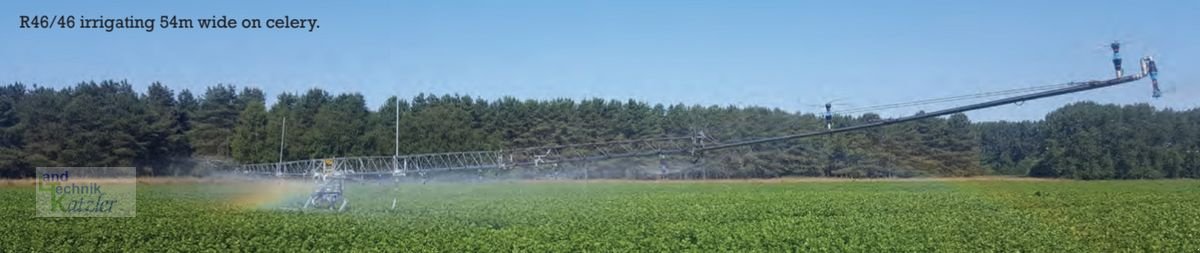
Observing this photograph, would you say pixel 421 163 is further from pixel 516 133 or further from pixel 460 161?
pixel 516 133

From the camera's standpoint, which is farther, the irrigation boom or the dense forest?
the dense forest

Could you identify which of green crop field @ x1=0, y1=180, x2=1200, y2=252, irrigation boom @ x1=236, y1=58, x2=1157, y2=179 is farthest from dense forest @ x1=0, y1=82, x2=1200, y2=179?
green crop field @ x1=0, y1=180, x2=1200, y2=252

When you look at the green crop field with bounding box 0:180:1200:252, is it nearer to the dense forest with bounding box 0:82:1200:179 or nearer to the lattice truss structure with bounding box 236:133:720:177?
the lattice truss structure with bounding box 236:133:720:177

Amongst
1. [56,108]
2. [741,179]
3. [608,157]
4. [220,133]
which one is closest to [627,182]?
[741,179]

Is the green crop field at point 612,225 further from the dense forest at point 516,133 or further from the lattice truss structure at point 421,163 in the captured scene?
the dense forest at point 516,133

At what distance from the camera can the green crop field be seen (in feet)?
60.0

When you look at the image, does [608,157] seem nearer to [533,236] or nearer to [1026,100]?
[533,236]

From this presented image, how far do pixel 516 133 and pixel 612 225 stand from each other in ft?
153

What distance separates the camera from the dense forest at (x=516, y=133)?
47.1 m

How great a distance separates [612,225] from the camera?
921 inches

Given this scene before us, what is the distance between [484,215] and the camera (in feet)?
88.1

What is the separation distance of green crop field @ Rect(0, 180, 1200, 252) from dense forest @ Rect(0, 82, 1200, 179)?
8834 millimetres

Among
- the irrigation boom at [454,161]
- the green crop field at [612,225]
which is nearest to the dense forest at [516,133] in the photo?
the irrigation boom at [454,161]

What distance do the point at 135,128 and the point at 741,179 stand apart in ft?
129
